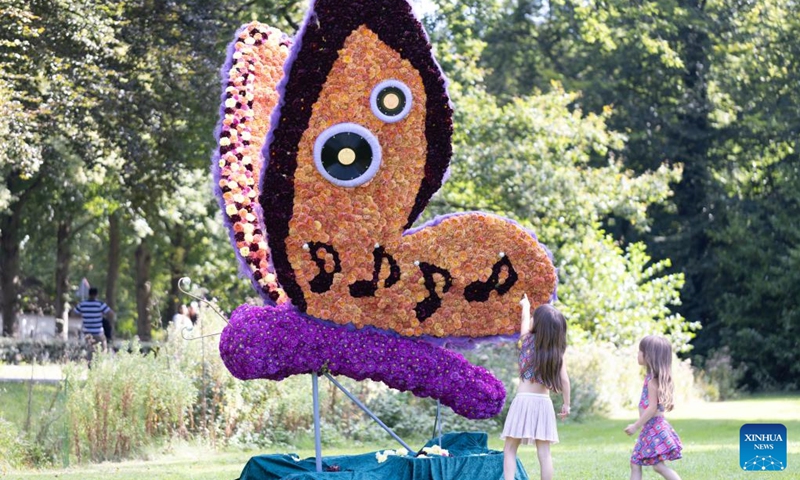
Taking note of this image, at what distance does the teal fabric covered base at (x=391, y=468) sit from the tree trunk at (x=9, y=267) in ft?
69.5

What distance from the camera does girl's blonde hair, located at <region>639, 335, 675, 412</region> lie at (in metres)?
8.06

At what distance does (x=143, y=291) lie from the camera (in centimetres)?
3159

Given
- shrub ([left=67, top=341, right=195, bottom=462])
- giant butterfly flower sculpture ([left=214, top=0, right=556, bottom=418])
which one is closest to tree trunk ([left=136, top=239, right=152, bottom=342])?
shrub ([left=67, top=341, right=195, bottom=462])

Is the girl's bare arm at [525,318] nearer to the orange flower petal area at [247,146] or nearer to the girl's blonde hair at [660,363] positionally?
the girl's blonde hair at [660,363]

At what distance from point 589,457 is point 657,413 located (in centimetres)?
529

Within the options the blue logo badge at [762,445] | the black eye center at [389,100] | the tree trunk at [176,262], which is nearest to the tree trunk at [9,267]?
the tree trunk at [176,262]

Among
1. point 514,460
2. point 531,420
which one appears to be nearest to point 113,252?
point 514,460

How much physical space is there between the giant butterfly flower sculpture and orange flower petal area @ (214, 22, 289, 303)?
0.04 feet

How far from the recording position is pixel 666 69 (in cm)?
3356

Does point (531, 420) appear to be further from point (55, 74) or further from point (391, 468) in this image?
point (55, 74)

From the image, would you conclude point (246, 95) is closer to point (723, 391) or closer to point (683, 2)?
point (723, 391)

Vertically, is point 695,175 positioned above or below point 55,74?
above

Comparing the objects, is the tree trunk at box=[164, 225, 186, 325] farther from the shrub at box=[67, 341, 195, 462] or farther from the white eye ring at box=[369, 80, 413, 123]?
the white eye ring at box=[369, 80, 413, 123]

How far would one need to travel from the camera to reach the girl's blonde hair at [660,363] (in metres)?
8.06
